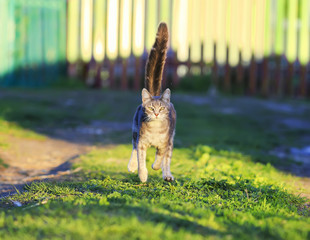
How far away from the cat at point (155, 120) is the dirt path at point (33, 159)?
1161 mm

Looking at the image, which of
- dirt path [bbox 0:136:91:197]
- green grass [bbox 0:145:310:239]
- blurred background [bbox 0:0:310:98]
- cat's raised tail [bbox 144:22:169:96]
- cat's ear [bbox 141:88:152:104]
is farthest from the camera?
blurred background [bbox 0:0:310:98]

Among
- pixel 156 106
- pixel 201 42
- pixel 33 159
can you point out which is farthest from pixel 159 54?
pixel 201 42

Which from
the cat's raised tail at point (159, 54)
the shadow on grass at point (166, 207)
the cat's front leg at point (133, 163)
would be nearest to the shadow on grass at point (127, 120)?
the shadow on grass at point (166, 207)

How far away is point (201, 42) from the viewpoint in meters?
12.9

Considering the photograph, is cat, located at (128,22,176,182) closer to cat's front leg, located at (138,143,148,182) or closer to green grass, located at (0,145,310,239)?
cat's front leg, located at (138,143,148,182)

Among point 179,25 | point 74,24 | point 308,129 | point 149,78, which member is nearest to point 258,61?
point 179,25

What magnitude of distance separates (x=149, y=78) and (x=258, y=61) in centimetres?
916

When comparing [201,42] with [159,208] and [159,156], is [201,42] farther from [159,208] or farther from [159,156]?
[159,208]

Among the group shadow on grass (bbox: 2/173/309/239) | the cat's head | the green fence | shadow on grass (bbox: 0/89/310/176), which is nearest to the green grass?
shadow on grass (bbox: 2/173/309/239)

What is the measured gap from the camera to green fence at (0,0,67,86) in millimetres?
12172

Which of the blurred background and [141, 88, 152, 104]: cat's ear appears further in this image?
the blurred background

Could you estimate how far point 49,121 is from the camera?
9.09 metres

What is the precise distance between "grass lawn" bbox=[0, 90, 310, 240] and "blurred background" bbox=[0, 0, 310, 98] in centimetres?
471

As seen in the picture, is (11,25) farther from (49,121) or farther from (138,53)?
(49,121)
